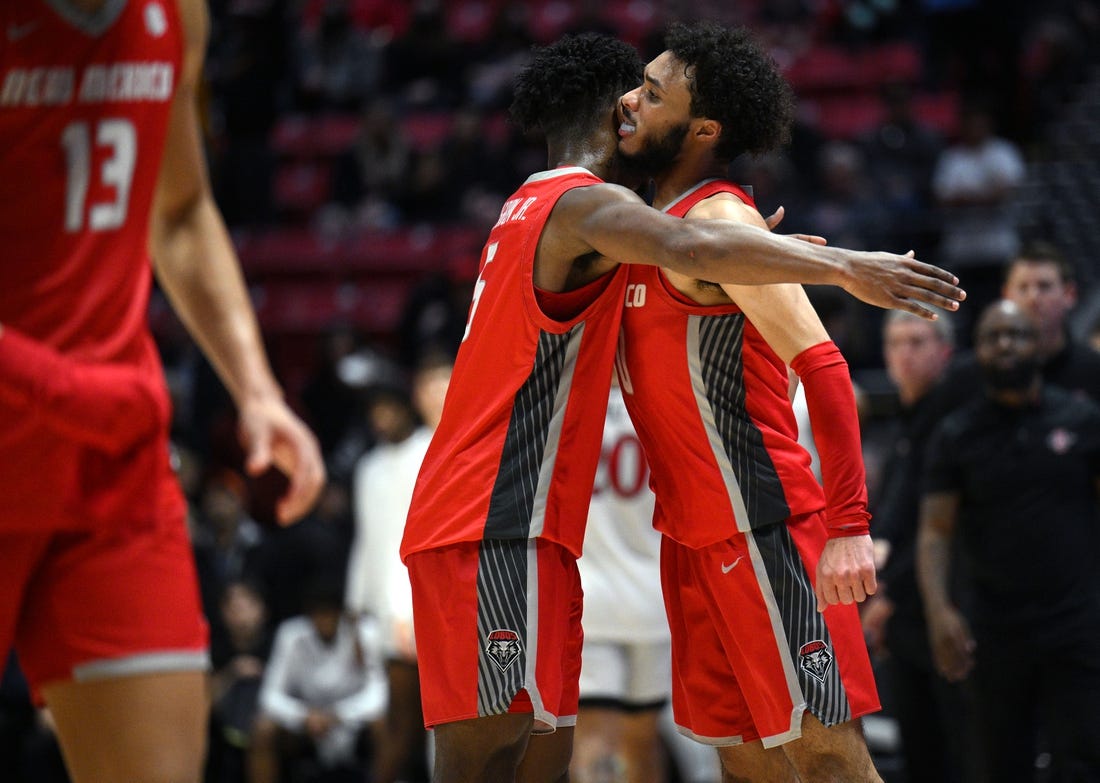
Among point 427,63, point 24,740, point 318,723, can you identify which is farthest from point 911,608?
point 427,63

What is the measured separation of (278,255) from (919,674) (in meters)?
8.57

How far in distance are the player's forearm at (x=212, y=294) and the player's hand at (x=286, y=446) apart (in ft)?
0.22

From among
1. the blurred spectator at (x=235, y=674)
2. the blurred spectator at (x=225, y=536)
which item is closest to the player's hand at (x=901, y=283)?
the blurred spectator at (x=235, y=674)

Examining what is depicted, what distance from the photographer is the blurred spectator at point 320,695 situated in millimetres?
8938

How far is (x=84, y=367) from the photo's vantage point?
2.61m

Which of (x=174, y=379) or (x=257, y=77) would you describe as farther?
(x=257, y=77)

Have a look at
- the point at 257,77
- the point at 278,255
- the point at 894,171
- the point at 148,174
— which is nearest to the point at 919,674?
the point at 148,174

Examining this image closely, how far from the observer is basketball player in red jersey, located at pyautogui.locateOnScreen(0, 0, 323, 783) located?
258 centimetres

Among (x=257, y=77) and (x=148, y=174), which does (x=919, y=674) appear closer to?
(x=148, y=174)

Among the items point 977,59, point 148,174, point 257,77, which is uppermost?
point 257,77

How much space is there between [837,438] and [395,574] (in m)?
5.01

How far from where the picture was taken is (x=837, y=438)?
348 centimetres

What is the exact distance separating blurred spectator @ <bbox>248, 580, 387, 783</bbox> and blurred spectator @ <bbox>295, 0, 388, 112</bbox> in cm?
710

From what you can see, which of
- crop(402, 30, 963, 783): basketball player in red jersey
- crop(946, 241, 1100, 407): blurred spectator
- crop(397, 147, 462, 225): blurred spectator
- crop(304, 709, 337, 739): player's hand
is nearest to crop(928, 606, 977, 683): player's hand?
crop(946, 241, 1100, 407): blurred spectator
